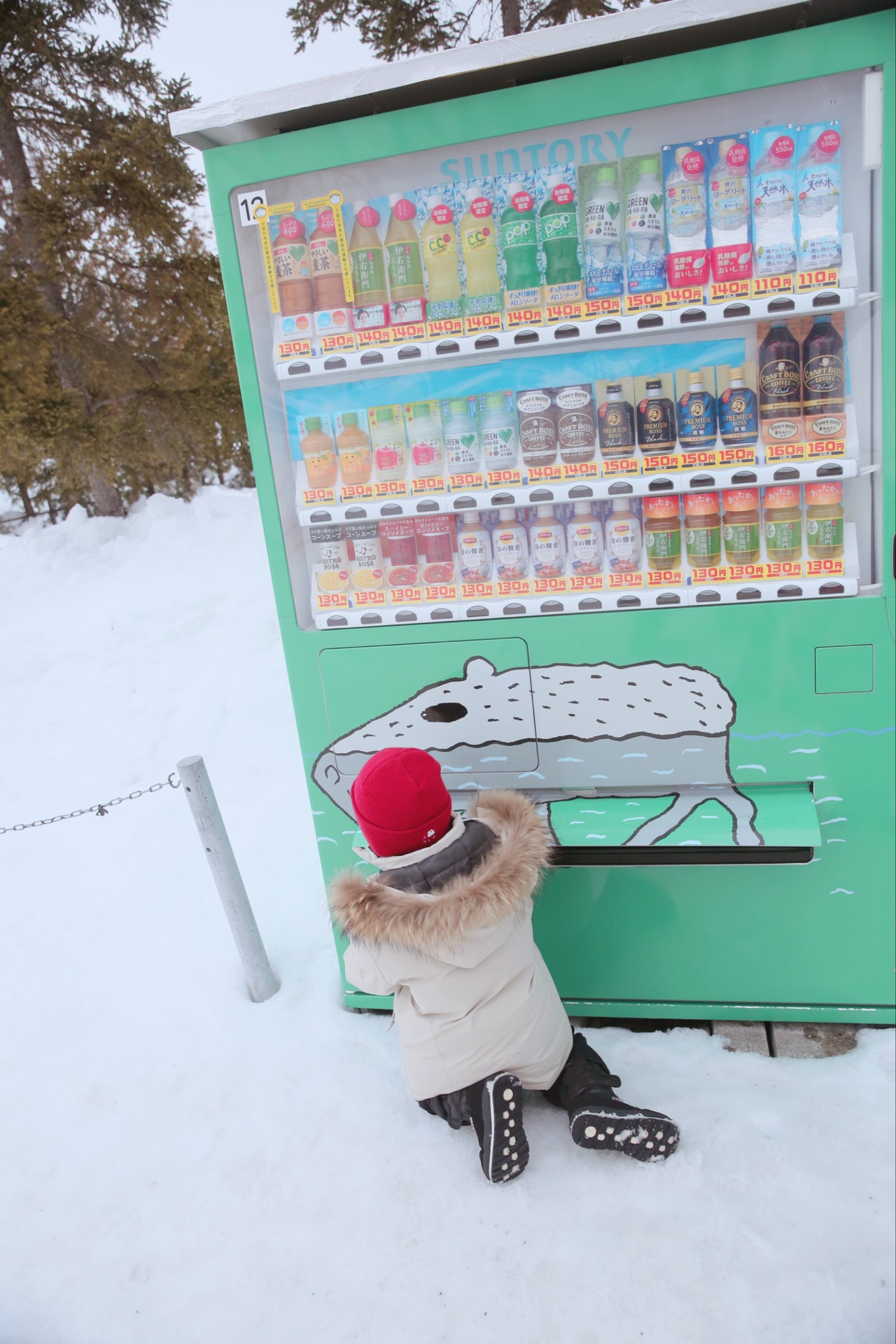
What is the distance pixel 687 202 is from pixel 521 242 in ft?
1.39

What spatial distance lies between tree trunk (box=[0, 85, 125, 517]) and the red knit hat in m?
5.98

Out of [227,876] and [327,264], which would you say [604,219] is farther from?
[227,876]

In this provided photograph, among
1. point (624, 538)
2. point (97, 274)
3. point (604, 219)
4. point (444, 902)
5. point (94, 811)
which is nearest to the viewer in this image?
point (444, 902)

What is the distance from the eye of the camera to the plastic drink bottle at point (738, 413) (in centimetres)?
213

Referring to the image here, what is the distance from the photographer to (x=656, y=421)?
2.21 metres

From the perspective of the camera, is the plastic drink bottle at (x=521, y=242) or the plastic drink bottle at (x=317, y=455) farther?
the plastic drink bottle at (x=317, y=455)

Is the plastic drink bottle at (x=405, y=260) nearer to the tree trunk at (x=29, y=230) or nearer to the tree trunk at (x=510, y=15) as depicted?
the tree trunk at (x=510, y=15)

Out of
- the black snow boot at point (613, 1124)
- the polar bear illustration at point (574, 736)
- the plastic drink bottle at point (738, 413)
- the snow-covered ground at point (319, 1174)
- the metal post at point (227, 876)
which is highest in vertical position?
the plastic drink bottle at point (738, 413)

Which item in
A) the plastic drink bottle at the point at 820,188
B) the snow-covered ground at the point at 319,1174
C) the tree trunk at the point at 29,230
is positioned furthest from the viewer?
the tree trunk at the point at 29,230

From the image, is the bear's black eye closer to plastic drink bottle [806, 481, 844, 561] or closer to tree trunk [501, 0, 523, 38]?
plastic drink bottle [806, 481, 844, 561]

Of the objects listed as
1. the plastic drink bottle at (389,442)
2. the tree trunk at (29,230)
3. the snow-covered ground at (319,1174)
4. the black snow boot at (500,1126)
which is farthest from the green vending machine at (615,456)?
the tree trunk at (29,230)

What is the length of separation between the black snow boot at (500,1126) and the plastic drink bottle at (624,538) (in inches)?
54.9

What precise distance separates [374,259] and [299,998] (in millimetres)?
2362

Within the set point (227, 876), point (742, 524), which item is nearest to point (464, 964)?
point (227, 876)
